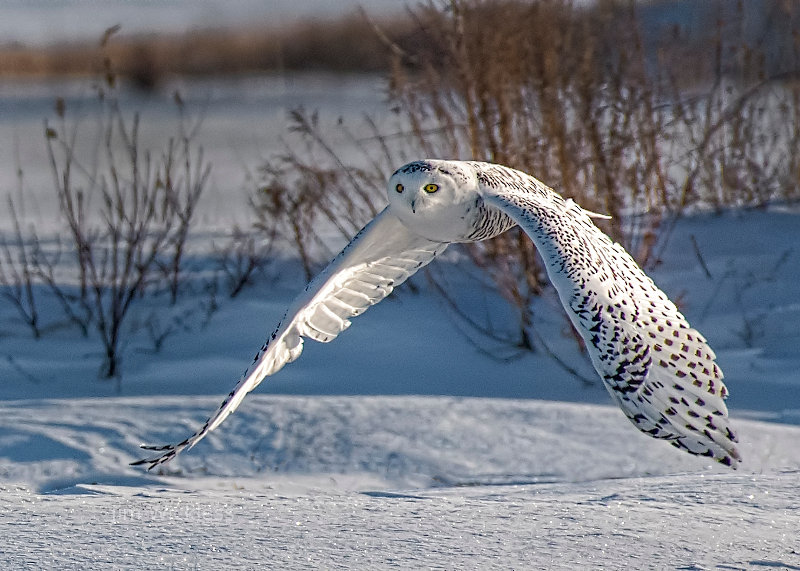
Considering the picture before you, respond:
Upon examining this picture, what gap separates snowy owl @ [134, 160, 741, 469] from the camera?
9.12 ft

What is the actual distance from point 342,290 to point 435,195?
1.65ft

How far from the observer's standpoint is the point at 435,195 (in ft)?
11.2

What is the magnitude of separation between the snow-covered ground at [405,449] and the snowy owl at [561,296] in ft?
1.46

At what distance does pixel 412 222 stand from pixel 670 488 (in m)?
1.38

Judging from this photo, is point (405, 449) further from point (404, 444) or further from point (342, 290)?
point (342, 290)

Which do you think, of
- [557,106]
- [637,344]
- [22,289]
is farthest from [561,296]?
[22,289]

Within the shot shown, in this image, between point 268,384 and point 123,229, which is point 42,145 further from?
point 268,384

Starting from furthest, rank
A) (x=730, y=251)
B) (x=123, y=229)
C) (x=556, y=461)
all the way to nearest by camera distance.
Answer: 1. (x=123, y=229)
2. (x=730, y=251)
3. (x=556, y=461)

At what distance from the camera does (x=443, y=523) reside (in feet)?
10.9

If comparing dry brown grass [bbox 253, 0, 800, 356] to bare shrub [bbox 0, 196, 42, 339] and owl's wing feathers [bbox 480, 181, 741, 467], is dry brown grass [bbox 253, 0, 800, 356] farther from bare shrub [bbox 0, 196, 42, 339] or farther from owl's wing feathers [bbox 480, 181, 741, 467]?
owl's wing feathers [bbox 480, 181, 741, 467]

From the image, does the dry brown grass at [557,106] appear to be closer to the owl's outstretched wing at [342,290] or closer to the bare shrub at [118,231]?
the bare shrub at [118,231]

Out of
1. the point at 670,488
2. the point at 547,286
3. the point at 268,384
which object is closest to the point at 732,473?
the point at 670,488

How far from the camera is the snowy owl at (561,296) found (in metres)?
2.78

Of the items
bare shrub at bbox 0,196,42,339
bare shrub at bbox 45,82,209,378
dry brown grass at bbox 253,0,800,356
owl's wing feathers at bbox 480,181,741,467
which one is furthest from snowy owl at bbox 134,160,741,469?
bare shrub at bbox 0,196,42,339
